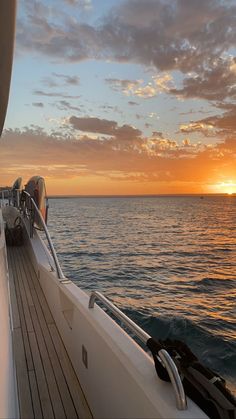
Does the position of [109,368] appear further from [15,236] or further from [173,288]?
[173,288]

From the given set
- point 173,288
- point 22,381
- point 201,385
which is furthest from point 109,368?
point 173,288

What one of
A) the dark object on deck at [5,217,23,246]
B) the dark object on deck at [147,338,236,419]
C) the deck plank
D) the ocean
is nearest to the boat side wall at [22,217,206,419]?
the dark object on deck at [147,338,236,419]

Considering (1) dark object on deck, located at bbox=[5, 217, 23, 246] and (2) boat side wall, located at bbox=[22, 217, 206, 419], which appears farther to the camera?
(1) dark object on deck, located at bbox=[5, 217, 23, 246]

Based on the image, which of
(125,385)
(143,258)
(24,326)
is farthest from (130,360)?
(143,258)

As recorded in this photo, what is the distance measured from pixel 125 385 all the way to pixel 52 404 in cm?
111

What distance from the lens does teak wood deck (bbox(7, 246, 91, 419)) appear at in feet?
9.35

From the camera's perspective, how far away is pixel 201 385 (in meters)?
1.78

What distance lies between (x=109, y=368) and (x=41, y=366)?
54.0 inches

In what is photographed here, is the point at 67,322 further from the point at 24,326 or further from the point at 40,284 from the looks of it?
the point at 40,284

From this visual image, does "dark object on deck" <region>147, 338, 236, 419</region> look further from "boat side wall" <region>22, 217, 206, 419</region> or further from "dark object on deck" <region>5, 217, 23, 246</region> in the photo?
"dark object on deck" <region>5, 217, 23, 246</region>

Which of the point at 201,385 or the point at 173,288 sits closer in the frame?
the point at 201,385

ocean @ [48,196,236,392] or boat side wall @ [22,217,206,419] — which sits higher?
boat side wall @ [22,217,206,419]

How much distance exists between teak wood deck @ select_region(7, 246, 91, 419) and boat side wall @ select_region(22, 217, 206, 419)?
112mm

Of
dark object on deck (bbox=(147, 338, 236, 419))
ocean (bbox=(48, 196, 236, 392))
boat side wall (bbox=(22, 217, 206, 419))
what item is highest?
dark object on deck (bbox=(147, 338, 236, 419))
